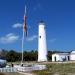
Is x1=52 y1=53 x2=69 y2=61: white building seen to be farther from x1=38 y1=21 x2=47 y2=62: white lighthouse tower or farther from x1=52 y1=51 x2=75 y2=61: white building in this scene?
x1=38 y1=21 x2=47 y2=62: white lighthouse tower

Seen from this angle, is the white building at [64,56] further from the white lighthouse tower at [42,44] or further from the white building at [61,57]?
the white lighthouse tower at [42,44]

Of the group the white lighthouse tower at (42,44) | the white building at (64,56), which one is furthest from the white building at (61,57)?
the white lighthouse tower at (42,44)

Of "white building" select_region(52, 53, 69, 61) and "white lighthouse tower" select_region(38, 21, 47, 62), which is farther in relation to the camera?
"white building" select_region(52, 53, 69, 61)

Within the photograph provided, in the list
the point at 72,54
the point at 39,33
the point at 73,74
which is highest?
the point at 39,33

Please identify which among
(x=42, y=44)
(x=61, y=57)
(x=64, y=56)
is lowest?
(x=61, y=57)

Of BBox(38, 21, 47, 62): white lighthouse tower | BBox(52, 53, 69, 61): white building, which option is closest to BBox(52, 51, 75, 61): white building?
BBox(52, 53, 69, 61): white building

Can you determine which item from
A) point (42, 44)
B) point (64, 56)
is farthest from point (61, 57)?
point (42, 44)

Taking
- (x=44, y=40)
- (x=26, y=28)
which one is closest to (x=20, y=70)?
(x=26, y=28)

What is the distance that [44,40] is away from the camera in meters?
66.4

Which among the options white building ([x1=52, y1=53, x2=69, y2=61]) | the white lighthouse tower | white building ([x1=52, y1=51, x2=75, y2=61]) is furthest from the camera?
white building ([x1=52, y1=51, x2=75, y2=61])

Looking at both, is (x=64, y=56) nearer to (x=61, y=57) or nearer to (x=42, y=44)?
(x=61, y=57)

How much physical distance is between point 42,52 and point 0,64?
2208cm

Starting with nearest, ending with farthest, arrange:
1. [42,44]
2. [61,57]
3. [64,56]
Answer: [42,44]
[61,57]
[64,56]

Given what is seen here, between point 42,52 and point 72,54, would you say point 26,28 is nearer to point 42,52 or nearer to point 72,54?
point 42,52
